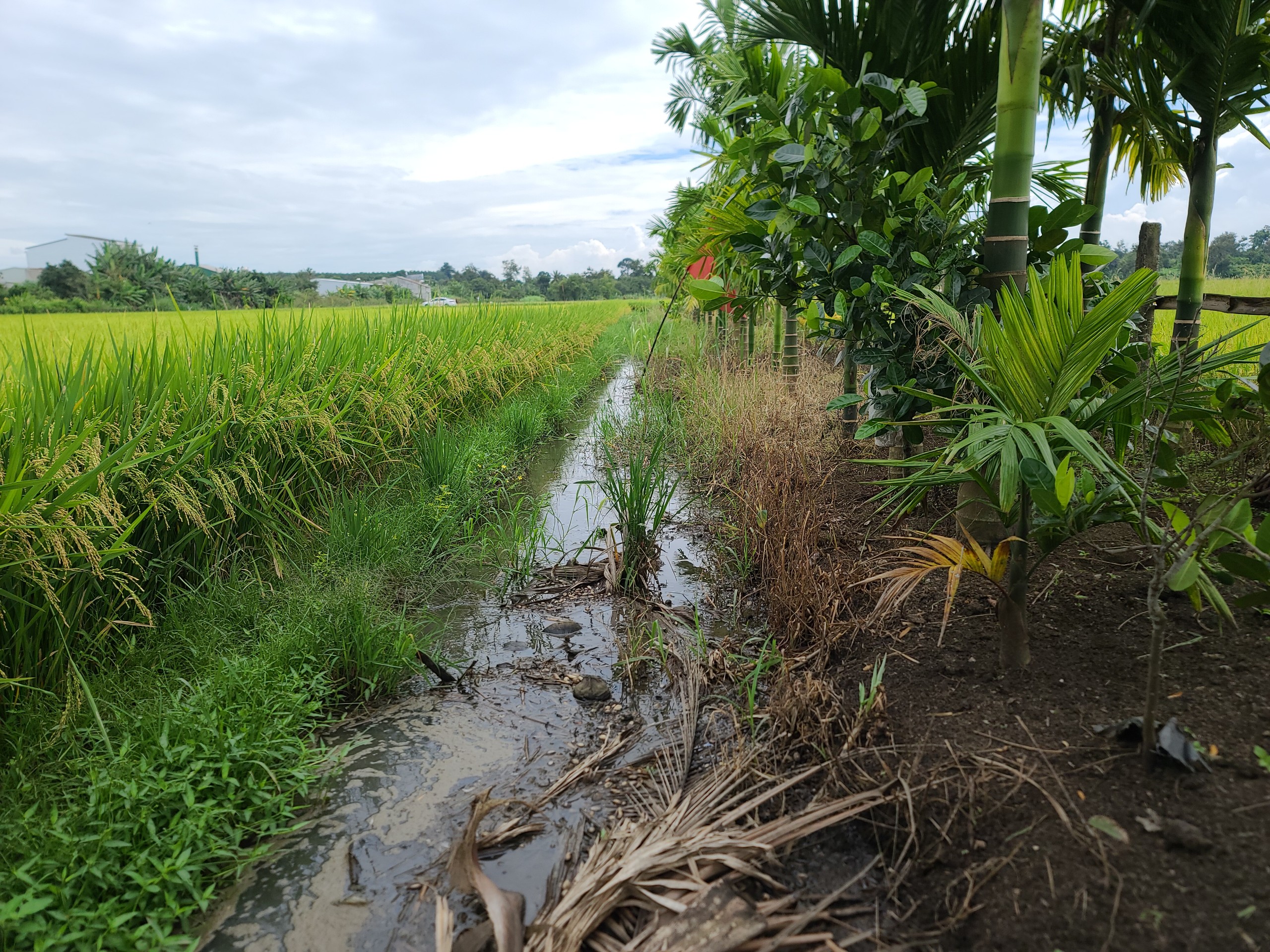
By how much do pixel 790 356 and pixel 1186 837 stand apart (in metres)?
5.12

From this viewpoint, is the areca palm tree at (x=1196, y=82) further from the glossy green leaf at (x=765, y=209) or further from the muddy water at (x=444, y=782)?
the muddy water at (x=444, y=782)

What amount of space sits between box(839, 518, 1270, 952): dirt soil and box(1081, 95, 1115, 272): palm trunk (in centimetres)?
279

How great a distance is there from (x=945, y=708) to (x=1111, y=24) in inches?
149

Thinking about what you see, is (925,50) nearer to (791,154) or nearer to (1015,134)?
(791,154)

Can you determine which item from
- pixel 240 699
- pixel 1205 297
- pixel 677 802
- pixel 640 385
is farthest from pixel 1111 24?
pixel 640 385

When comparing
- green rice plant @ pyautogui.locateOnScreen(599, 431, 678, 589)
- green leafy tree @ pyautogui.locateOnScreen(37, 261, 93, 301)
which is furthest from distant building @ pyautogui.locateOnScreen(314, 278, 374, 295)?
green rice plant @ pyautogui.locateOnScreen(599, 431, 678, 589)

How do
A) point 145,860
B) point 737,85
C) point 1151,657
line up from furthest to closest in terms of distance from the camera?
1. point 737,85
2. point 145,860
3. point 1151,657

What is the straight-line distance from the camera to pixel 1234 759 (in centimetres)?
150

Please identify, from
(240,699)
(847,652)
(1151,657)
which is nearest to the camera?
(1151,657)

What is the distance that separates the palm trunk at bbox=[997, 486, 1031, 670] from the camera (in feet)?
6.18

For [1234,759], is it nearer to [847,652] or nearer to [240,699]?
[847,652]

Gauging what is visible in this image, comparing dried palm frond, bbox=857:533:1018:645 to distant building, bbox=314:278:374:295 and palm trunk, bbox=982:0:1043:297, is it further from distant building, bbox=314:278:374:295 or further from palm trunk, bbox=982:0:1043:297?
distant building, bbox=314:278:374:295

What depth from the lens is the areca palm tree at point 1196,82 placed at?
3150mm

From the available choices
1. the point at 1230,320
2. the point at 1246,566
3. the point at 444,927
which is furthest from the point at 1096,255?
the point at 1230,320
